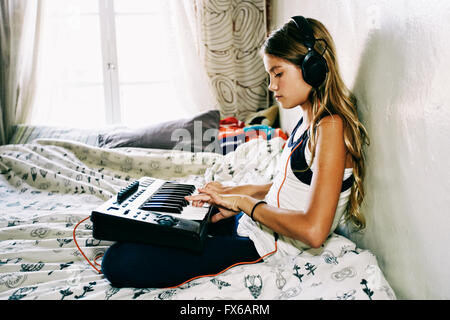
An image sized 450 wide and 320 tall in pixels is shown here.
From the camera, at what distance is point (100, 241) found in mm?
1176

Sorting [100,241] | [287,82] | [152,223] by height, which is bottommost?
[100,241]

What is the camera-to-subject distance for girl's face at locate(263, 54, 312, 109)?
963mm

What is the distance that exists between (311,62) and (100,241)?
854mm

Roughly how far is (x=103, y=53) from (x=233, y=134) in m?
1.31

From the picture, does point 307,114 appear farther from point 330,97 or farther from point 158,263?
point 158,263

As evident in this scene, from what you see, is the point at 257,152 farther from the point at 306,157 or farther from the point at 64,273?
the point at 64,273

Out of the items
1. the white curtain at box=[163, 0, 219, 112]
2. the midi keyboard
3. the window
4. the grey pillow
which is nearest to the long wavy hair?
the midi keyboard

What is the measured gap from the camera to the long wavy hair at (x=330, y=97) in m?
0.91

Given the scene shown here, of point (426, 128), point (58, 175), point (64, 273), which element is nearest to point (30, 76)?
point (58, 175)

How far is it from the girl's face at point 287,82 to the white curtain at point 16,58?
7.00 ft

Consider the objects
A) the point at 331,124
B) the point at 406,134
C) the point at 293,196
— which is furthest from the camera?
the point at 293,196

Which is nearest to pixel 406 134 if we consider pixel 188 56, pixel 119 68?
pixel 188 56

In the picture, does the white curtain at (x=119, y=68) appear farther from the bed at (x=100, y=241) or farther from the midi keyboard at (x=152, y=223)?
the midi keyboard at (x=152, y=223)

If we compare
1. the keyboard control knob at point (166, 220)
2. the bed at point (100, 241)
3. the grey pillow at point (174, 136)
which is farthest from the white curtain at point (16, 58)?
the keyboard control knob at point (166, 220)
